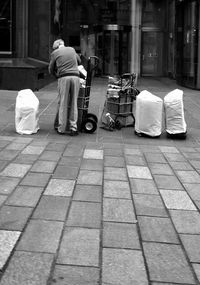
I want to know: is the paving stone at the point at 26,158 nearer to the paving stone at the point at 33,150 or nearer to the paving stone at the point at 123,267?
the paving stone at the point at 33,150

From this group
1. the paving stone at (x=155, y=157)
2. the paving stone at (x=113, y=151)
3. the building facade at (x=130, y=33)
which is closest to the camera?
the paving stone at (x=155, y=157)

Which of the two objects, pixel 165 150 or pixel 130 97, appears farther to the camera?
pixel 130 97

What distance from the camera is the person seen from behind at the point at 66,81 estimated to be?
8.99m

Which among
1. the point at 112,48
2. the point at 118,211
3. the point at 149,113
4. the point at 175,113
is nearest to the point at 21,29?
the point at 149,113

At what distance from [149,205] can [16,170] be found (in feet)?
6.63

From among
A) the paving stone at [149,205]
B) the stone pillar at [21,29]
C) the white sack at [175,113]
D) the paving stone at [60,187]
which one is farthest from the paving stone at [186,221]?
the stone pillar at [21,29]

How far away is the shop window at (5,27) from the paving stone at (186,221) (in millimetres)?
13179

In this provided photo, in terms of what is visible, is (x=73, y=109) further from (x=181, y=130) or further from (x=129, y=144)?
(x=181, y=130)

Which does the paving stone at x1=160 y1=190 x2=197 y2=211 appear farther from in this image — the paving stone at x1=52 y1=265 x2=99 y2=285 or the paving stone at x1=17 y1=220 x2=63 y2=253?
the paving stone at x1=52 y1=265 x2=99 y2=285

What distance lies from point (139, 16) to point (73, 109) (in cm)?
1940

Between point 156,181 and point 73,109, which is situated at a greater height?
point 73,109

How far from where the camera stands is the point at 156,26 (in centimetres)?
2792

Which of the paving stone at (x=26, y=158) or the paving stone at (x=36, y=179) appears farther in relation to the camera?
the paving stone at (x=26, y=158)

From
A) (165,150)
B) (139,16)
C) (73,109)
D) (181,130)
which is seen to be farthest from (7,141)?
(139,16)
